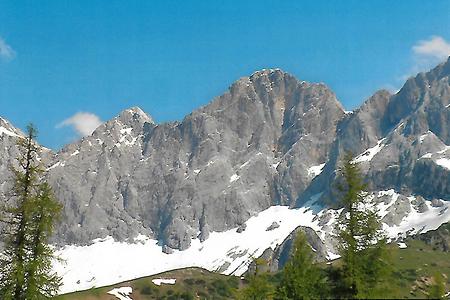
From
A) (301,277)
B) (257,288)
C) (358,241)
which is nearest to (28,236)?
(301,277)

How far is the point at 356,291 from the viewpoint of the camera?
1532 inches

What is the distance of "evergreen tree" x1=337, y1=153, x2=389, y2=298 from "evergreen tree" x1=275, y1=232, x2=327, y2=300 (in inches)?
183

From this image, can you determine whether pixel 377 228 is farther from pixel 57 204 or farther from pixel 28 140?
pixel 28 140

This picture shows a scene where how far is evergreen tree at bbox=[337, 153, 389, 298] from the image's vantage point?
3922cm

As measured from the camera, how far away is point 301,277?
4619 cm

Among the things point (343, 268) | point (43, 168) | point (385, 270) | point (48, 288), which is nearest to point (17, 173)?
point (43, 168)

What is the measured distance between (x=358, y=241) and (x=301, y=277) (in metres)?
7.07

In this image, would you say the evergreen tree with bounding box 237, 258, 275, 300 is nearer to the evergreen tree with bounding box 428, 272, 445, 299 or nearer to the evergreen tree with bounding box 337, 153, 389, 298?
the evergreen tree with bounding box 337, 153, 389, 298

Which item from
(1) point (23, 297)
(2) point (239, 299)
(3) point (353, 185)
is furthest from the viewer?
(2) point (239, 299)

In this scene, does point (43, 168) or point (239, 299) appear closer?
point (43, 168)

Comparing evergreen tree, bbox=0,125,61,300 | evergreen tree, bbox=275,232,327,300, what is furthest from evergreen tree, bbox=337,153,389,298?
evergreen tree, bbox=0,125,61,300

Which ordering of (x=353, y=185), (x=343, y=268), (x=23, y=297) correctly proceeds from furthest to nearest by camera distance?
1. (x=353, y=185)
2. (x=343, y=268)
3. (x=23, y=297)

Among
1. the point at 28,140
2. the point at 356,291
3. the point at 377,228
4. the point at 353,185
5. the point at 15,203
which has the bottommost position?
the point at 356,291

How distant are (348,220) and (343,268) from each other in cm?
Result: 373
